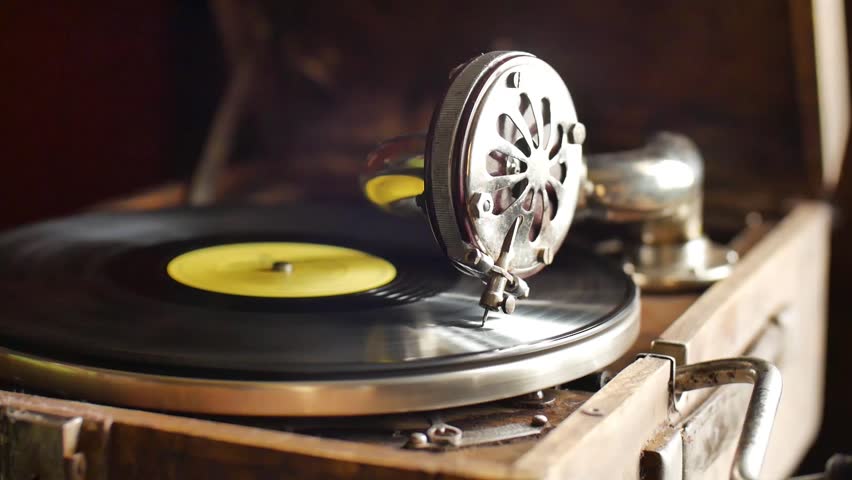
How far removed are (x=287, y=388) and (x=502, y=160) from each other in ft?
1.01

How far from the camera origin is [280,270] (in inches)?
50.3

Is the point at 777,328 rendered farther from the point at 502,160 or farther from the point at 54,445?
the point at 54,445

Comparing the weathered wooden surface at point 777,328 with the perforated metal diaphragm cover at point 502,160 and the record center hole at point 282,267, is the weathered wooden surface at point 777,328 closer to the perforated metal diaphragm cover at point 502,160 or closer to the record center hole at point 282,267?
the perforated metal diaphragm cover at point 502,160

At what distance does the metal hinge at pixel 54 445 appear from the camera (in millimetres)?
858

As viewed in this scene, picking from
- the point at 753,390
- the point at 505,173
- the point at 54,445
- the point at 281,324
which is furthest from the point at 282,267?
the point at 753,390

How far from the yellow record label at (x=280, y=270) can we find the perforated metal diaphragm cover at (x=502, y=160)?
0.21m

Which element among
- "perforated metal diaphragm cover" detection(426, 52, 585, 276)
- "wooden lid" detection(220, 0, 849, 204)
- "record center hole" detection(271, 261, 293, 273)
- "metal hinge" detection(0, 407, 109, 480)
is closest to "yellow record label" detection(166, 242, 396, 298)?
"record center hole" detection(271, 261, 293, 273)

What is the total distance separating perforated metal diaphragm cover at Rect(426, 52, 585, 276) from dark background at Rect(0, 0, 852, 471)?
771mm

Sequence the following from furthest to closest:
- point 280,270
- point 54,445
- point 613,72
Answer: point 613,72
point 280,270
point 54,445

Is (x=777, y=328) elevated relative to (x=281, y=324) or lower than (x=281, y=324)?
lower

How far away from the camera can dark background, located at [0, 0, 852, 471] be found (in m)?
1.83

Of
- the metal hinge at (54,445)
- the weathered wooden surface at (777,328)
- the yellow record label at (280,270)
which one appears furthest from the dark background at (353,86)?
Result: the metal hinge at (54,445)

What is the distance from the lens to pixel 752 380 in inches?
39.3

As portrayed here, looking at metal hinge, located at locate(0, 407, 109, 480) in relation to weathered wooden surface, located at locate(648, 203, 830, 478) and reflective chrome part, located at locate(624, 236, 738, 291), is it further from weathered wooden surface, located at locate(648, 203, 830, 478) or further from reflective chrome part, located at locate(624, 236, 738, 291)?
reflective chrome part, located at locate(624, 236, 738, 291)
